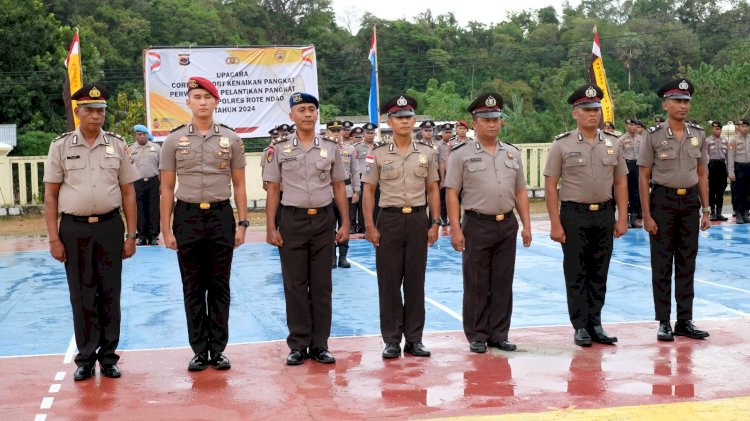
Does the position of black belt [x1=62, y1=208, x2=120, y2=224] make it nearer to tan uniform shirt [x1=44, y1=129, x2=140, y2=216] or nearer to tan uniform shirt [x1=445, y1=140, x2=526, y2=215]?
tan uniform shirt [x1=44, y1=129, x2=140, y2=216]

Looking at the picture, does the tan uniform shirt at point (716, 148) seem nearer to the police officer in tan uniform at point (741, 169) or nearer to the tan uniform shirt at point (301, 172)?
the police officer in tan uniform at point (741, 169)

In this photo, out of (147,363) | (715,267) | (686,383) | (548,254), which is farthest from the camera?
(548,254)

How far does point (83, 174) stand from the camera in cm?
661

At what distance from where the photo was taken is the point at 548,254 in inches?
535

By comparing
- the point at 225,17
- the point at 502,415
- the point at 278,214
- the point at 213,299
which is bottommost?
the point at 502,415

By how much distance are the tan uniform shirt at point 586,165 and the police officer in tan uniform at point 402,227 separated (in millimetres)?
1018

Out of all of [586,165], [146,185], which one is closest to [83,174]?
[586,165]

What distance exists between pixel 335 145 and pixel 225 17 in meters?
58.6

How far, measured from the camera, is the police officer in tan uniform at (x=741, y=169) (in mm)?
17672

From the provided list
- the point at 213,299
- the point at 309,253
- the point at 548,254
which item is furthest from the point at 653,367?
the point at 548,254

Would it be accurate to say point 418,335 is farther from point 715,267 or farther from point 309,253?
point 715,267

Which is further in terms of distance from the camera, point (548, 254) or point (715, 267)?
point (548, 254)

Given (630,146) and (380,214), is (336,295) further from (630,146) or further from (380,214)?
(630,146)

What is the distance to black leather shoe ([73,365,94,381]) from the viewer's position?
21.4 feet
